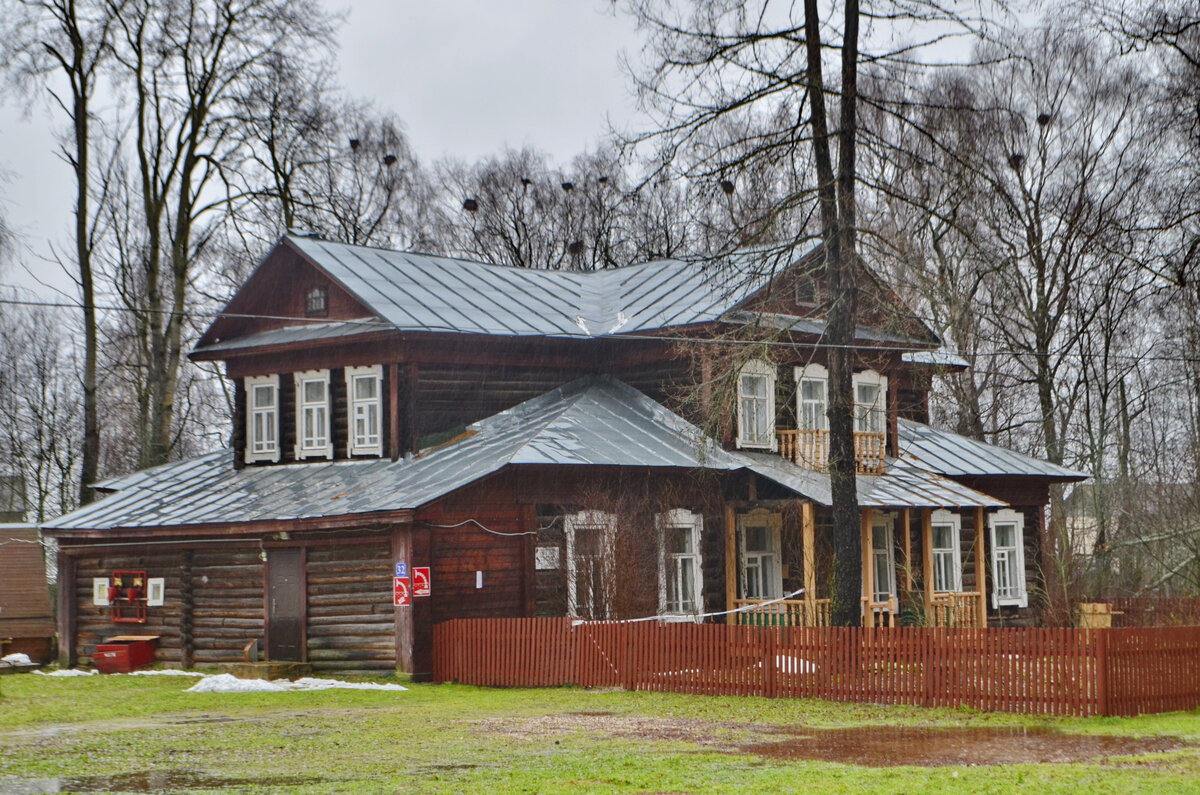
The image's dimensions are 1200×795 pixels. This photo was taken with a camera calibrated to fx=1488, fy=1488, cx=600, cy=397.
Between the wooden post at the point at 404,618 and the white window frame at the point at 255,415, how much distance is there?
6.97m

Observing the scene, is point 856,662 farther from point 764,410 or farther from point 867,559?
point 764,410

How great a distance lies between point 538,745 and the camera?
15.1 m

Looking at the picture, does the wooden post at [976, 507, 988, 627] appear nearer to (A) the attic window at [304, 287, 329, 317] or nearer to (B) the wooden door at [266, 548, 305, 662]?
(B) the wooden door at [266, 548, 305, 662]

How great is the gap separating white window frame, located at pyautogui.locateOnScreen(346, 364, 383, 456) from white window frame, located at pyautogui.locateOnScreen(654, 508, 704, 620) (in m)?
5.79

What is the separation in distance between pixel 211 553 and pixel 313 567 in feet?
9.78

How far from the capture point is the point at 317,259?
29.9m

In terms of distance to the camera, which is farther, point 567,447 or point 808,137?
point 567,447

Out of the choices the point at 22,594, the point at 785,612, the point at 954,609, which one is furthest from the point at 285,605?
the point at 954,609

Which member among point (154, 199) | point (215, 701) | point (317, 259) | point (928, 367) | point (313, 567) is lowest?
point (215, 701)

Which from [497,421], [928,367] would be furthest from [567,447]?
[928,367]

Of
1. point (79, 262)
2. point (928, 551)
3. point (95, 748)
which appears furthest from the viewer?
point (79, 262)

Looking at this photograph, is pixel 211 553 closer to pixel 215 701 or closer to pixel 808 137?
pixel 215 701

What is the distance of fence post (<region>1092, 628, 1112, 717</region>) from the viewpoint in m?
17.3

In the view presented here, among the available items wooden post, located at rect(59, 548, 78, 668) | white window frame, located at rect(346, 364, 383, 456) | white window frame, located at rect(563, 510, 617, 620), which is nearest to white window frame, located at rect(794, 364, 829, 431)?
white window frame, located at rect(563, 510, 617, 620)
